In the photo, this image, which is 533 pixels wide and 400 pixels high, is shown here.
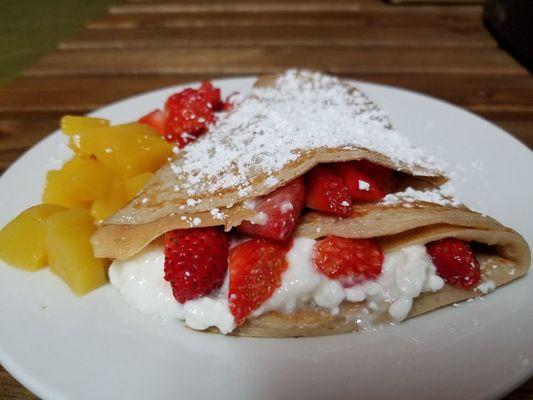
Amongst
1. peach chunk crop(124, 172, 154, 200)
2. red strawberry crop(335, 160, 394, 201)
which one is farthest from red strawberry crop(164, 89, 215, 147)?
red strawberry crop(335, 160, 394, 201)

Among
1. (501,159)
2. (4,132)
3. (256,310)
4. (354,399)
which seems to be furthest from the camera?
(4,132)

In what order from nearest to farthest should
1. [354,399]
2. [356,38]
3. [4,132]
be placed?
[354,399]
[4,132]
[356,38]

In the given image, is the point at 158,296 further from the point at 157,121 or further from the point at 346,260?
the point at 157,121

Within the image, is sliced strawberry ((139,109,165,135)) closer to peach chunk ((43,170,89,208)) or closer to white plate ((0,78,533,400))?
peach chunk ((43,170,89,208))

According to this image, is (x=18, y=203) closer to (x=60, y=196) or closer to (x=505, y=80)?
(x=60, y=196)

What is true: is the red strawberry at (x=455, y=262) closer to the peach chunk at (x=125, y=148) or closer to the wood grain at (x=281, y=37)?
Answer: the peach chunk at (x=125, y=148)

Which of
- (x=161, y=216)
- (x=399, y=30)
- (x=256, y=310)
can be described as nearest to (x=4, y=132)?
(x=161, y=216)
